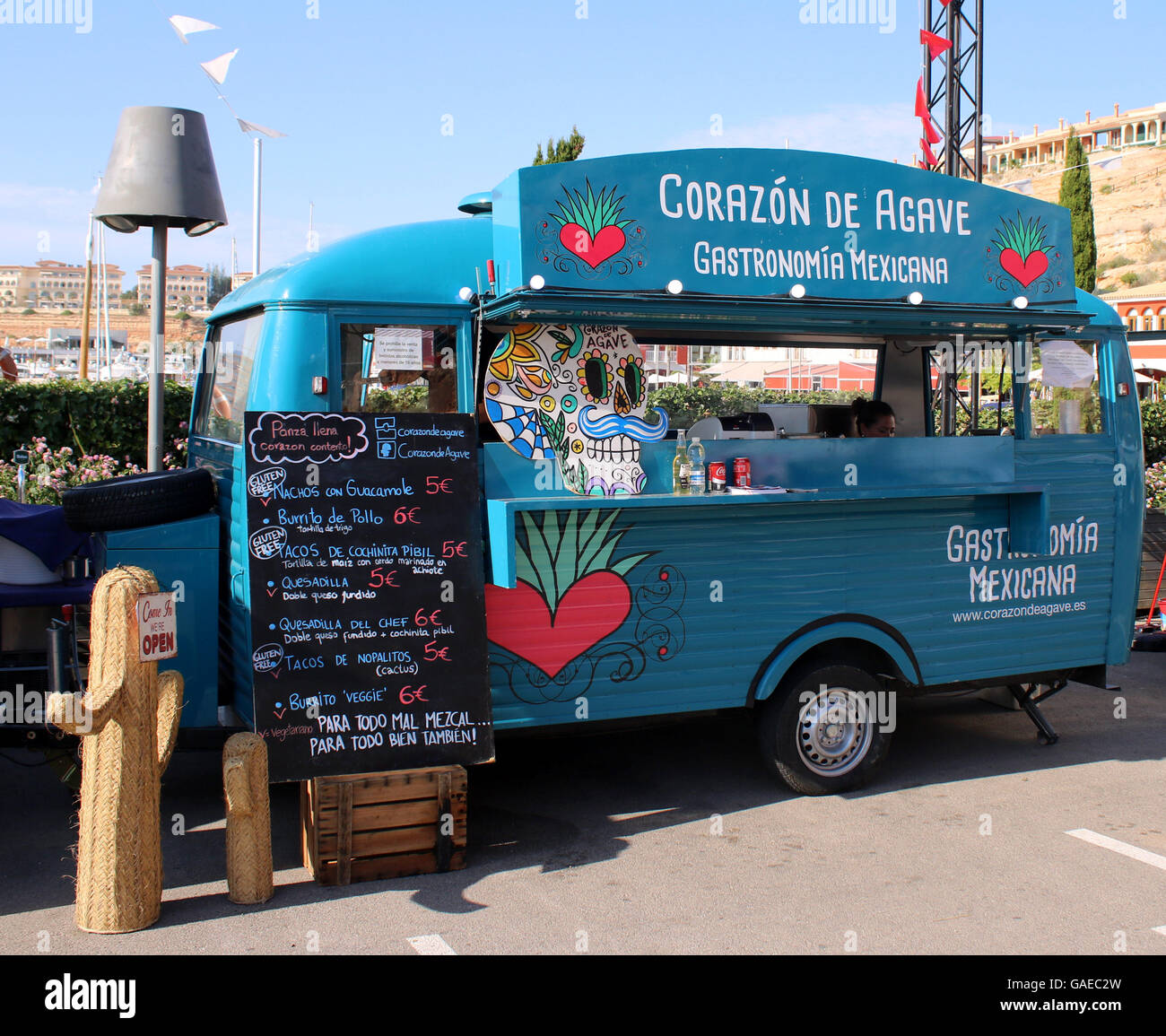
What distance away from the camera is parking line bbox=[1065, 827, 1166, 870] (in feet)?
15.8

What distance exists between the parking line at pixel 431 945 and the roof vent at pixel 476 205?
3.44 m

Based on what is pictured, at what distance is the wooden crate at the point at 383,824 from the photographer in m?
4.38

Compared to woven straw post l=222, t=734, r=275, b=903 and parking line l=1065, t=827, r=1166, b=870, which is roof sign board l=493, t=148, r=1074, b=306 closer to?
woven straw post l=222, t=734, r=275, b=903

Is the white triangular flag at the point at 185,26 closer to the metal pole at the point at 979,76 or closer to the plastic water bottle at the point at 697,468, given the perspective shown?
the plastic water bottle at the point at 697,468

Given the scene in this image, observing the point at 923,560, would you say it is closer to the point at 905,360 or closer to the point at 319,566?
the point at 905,360

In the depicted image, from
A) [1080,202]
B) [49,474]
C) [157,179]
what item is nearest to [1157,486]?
[157,179]

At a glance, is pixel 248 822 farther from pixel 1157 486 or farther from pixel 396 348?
pixel 1157 486

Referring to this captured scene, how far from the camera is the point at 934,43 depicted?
12.6 meters

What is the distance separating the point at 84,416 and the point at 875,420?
8.51 m

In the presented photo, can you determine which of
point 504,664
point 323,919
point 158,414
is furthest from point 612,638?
point 158,414

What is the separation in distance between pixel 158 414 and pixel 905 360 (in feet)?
16.7

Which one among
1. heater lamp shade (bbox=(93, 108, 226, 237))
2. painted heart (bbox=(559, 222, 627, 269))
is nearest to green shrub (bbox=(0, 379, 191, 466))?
heater lamp shade (bbox=(93, 108, 226, 237))

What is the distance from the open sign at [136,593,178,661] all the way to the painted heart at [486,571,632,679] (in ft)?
4.33

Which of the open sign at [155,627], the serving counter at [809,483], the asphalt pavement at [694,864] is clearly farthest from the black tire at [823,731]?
the open sign at [155,627]
